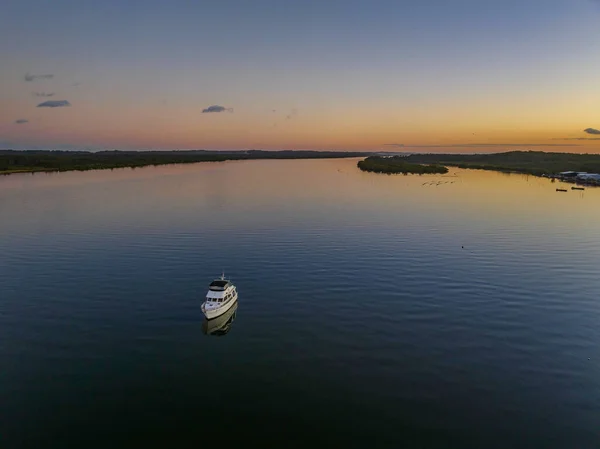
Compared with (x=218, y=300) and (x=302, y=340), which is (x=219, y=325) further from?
(x=302, y=340)

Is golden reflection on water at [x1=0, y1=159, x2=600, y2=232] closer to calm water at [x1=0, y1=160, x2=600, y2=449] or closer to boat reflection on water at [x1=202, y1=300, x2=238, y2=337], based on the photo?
calm water at [x1=0, y1=160, x2=600, y2=449]

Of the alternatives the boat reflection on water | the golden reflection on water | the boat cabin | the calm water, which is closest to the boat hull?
the boat reflection on water

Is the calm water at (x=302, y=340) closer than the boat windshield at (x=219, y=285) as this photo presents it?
Yes

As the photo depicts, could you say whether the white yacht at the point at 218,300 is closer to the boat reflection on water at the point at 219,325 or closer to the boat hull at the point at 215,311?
the boat hull at the point at 215,311

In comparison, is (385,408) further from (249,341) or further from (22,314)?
(22,314)

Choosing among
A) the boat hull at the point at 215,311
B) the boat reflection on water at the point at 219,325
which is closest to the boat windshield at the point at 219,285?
the boat hull at the point at 215,311

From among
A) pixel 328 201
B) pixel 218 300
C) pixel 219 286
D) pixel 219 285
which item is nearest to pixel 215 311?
pixel 218 300
